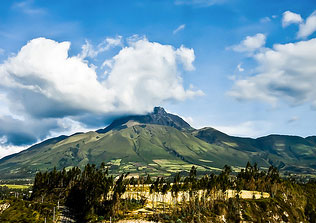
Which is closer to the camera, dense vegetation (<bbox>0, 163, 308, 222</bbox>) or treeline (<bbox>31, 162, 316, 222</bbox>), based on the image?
dense vegetation (<bbox>0, 163, 308, 222</bbox>)

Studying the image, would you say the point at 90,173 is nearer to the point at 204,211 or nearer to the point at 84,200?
the point at 84,200

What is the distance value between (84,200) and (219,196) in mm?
82087

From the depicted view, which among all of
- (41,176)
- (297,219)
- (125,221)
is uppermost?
(41,176)

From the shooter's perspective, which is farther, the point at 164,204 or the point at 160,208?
the point at 164,204

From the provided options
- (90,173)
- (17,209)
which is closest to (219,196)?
(90,173)

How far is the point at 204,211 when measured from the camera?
143000mm

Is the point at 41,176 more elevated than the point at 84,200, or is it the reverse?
the point at 41,176

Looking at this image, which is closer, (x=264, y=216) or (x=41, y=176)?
(x=264, y=216)

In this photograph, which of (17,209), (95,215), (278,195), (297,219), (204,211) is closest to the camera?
(17,209)

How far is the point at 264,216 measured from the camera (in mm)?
148625

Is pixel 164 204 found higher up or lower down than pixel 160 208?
higher up

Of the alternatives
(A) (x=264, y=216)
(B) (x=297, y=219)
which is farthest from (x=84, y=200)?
(B) (x=297, y=219)

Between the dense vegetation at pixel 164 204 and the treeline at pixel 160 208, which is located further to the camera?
the treeline at pixel 160 208

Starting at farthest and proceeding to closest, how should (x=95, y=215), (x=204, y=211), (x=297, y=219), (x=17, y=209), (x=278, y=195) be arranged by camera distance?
(x=278, y=195)
(x=297, y=219)
(x=204, y=211)
(x=95, y=215)
(x=17, y=209)
